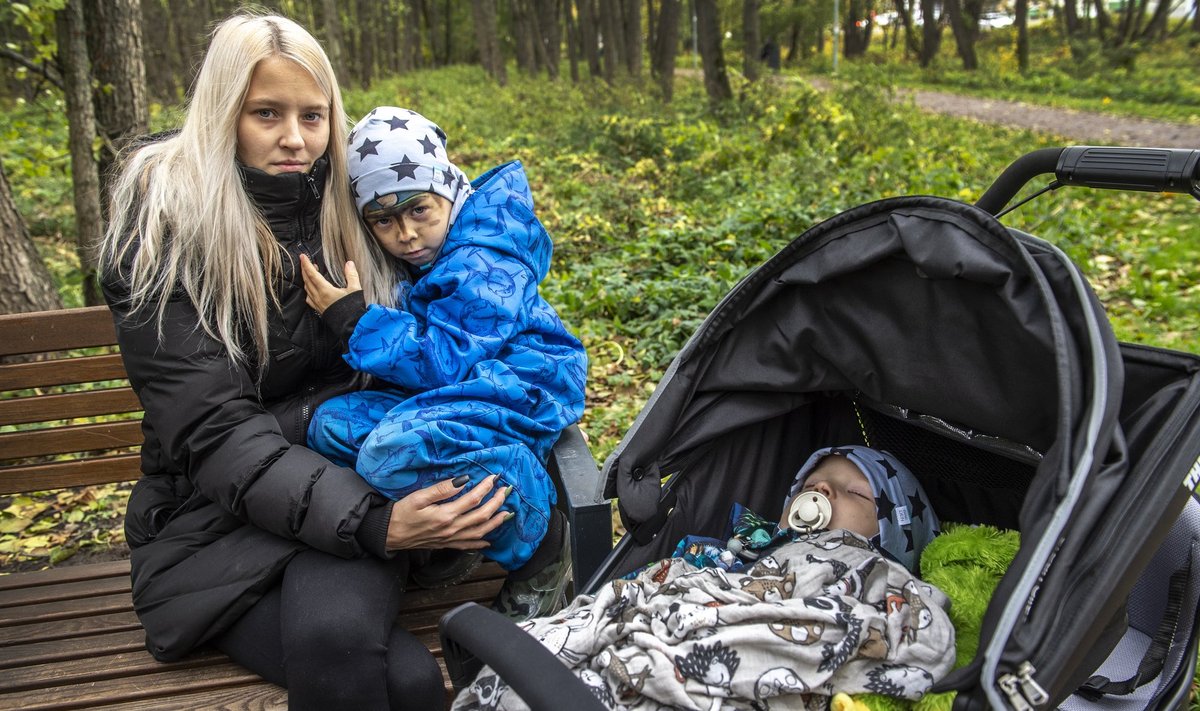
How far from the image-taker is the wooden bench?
78.4 inches

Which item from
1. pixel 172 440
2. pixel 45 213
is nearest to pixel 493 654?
pixel 172 440

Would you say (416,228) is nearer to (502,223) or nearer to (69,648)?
(502,223)

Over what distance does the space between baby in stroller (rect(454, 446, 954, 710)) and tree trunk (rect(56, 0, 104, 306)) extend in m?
3.87

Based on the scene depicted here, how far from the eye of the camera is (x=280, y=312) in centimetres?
216

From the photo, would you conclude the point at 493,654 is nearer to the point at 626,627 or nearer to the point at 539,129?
the point at 626,627

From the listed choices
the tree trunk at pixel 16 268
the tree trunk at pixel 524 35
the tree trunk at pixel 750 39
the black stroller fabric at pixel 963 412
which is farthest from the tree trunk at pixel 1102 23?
the tree trunk at pixel 16 268

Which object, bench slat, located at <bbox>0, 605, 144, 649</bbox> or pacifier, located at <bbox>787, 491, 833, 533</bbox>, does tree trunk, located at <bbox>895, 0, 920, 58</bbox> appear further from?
bench slat, located at <bbox>0, 605, 144, 649</bbox>

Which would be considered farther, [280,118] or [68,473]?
[68,473]

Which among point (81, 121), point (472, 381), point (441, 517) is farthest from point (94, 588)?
point (81, 121)

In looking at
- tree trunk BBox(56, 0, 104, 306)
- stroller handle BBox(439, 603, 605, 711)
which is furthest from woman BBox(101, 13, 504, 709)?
tree trunk BBox(56, 0, 104, 306)

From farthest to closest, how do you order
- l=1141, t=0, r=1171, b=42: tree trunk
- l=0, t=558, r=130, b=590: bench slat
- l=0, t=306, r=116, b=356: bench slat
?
1. l=1141, t=0, r=1171, b=42: tree trunk
2. l=0, t=306, r=116, b=356: bench slat
3. l=0, t=558, r=130, b=590: bench slat

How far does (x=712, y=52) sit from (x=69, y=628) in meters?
12.0

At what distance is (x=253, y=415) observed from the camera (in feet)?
6.66

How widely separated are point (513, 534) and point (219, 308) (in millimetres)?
916
